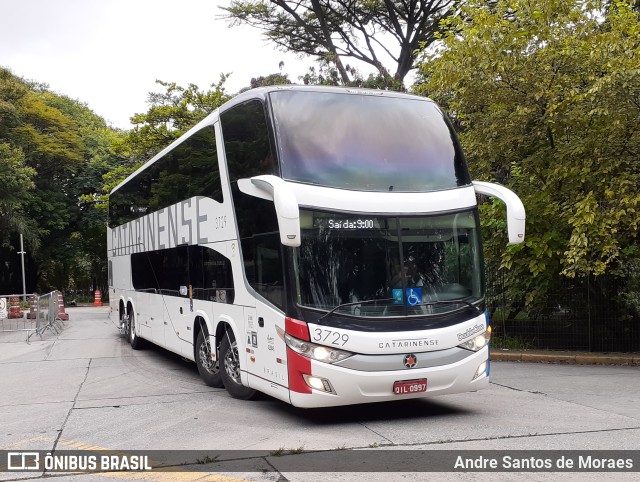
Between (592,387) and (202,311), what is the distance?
6037 millimetres

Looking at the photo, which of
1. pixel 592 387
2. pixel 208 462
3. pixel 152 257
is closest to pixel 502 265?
pixel 592 387

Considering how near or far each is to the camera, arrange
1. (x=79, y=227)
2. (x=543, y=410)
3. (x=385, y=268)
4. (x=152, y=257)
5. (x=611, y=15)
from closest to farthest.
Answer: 1. (x=385, y=268)
2. (x=543, y=410)
3. (x=611, y=15)
4. (x=152, y=257)
5. (x=79, y=227)

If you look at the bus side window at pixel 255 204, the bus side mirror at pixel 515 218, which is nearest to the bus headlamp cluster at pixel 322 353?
the bus side window at pixel 255 204

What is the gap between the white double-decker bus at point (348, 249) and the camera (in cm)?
768

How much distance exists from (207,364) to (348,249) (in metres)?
3.98

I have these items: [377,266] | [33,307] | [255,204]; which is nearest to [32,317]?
[33,307]

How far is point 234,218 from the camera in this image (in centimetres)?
934

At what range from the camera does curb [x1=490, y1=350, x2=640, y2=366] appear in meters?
13.5

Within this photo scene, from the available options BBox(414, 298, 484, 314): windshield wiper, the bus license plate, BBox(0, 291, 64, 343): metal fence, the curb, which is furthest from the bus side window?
BBox(0, 291, 64, 343): metal fence

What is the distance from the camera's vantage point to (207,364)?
426 inches

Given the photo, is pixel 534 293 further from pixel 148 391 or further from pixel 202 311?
pixel 148 391

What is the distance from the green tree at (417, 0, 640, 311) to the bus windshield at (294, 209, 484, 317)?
4902 mm

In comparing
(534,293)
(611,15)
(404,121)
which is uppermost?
(611,15)

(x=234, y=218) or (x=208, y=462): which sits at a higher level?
(x=234, y=218)
